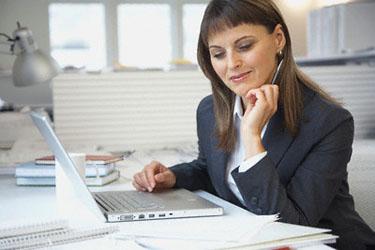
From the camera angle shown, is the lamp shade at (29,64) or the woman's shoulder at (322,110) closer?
the woman's shoulder at (322,110)

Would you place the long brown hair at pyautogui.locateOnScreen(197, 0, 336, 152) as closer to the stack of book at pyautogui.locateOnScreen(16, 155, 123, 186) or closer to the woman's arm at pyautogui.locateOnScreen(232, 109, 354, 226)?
the woman's arm at pyautogui.locateOnScreen(232, 109, 354, 226)

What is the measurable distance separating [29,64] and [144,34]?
15.2ft

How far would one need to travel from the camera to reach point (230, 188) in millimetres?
1372

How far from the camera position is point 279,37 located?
4.20 ft

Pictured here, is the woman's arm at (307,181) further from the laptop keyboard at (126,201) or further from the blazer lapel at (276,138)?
the laptop keyboard at (126,201)

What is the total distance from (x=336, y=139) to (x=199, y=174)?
0.45 m

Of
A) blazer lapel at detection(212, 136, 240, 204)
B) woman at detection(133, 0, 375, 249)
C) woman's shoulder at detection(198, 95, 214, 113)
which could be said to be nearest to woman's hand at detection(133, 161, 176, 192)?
woman at detection(133, 0, 375, 249)

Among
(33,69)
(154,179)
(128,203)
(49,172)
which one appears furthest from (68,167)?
(33,69)

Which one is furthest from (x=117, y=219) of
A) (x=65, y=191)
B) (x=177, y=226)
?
(x=65, y=191)

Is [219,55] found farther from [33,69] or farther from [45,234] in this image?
[33,69]

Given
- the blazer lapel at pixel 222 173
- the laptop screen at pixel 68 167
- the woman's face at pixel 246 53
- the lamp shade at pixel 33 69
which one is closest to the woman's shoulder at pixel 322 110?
the woman's face at pixel 246 53

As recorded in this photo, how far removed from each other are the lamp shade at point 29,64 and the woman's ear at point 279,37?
1277mm

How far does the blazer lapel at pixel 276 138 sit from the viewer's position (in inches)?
47.8

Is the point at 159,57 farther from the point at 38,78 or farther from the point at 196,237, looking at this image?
the point at 196,237
